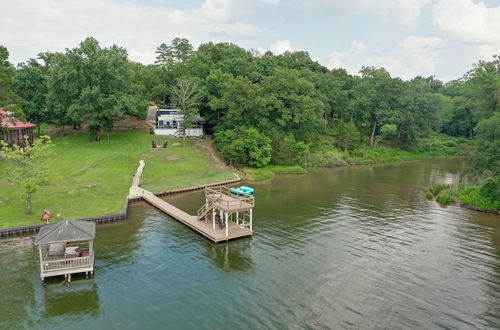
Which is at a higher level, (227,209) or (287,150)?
(287,150)

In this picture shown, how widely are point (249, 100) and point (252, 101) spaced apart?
55cm

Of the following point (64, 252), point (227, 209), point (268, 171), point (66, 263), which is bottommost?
point (66, 263)

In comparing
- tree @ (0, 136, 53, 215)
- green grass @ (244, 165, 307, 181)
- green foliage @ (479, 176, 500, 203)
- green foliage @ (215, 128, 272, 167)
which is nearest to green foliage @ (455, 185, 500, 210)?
green foliage @ (479, 176, 500, 203)

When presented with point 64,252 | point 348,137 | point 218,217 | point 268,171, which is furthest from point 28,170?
point 348,137

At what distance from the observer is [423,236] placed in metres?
29.2

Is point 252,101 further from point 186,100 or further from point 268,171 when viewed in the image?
point 186,100

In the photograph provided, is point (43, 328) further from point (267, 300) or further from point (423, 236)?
point (423, 236)

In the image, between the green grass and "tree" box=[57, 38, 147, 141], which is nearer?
the green grass

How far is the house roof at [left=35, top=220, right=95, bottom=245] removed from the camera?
67.7 feet

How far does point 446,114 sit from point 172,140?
7898 centimetres

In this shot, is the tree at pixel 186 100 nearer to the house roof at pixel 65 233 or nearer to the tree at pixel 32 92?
the tree at pixel 32 92

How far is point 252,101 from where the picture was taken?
59.4 metres

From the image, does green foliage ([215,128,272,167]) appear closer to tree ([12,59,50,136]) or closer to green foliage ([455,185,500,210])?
green foliage ([455,185,500,210])

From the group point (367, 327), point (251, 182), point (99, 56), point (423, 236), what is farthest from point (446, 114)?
point (367, 327)
